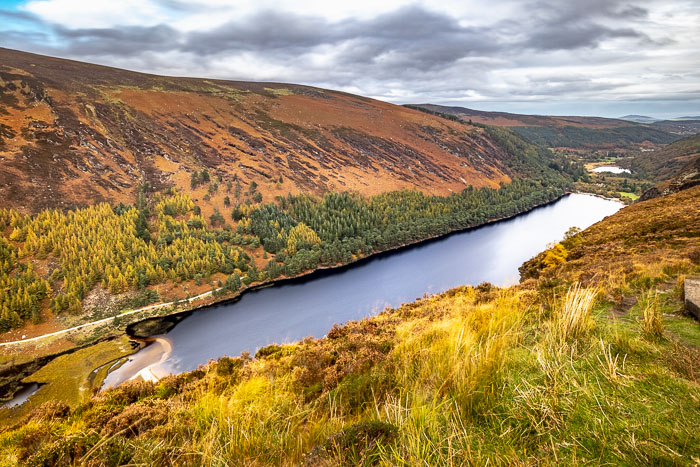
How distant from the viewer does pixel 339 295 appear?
55.1 metres

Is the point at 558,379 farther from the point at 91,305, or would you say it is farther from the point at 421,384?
the point at 91,305

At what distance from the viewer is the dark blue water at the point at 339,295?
41438mm

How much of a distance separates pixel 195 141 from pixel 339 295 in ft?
233

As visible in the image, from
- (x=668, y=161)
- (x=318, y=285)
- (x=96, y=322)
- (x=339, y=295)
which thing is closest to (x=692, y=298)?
(x=339, y=295)

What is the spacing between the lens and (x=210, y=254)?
60.6m

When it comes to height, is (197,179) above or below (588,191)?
above

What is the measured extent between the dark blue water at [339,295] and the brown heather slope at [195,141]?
34098 millimetres

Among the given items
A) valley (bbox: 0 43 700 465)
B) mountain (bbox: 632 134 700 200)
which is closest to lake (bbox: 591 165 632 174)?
mountain (bbox: 632 134 700 200)

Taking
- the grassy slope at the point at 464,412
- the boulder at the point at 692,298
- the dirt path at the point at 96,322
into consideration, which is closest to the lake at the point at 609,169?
the dirt path at the point at 96,322

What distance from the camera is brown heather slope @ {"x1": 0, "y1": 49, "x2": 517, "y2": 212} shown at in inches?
2795

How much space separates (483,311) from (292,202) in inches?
3210

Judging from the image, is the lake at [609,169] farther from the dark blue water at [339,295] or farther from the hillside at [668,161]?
the dark blue water at [339,295]

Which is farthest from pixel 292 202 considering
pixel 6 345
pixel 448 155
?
pixel 448 155

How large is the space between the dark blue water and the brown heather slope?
34.1 metres
